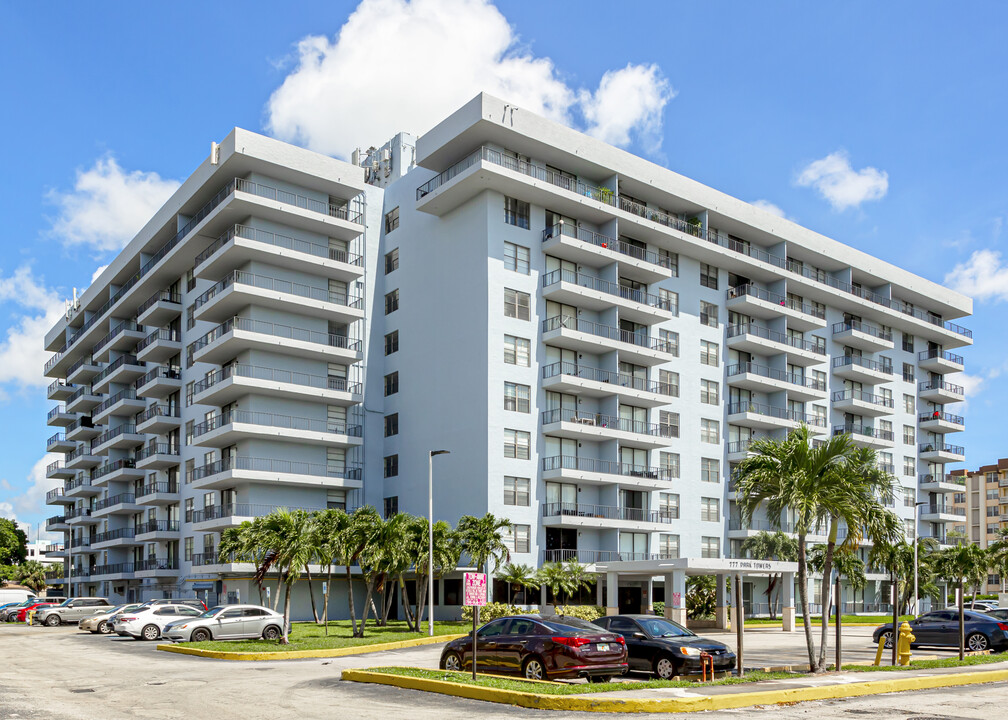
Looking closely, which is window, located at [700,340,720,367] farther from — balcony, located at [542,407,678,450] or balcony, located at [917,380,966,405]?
balcony, located at [917,380,966,405]

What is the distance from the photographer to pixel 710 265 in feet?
233

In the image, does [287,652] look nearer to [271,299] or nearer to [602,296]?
[271,299]

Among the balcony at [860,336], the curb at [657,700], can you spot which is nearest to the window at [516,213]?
the balcony at [860,336]

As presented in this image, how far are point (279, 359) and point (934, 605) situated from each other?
205 ft

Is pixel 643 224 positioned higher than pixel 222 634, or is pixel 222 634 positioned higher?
pixel 643 224

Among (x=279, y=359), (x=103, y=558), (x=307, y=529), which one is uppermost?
(x=279, y=359)

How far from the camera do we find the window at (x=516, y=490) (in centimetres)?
5591

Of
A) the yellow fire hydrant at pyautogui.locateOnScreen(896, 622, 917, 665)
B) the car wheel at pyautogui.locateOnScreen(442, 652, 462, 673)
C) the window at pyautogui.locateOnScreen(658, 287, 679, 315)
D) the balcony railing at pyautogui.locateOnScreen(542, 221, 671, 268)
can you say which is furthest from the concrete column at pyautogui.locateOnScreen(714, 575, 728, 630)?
the car wheel at pyautogui.locateOnScreen(442, 652, 462, 673)

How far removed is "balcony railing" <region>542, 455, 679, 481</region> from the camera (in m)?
58.0

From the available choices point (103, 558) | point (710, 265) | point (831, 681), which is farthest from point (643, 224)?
point (103, 558)

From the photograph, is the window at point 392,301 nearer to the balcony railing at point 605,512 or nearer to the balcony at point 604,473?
the balcony at point 604,473

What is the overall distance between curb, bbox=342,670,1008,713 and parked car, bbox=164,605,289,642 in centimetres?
1518

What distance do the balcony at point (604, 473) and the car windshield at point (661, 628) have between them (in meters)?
30.3

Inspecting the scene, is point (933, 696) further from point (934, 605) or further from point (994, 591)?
point (994, 591)
